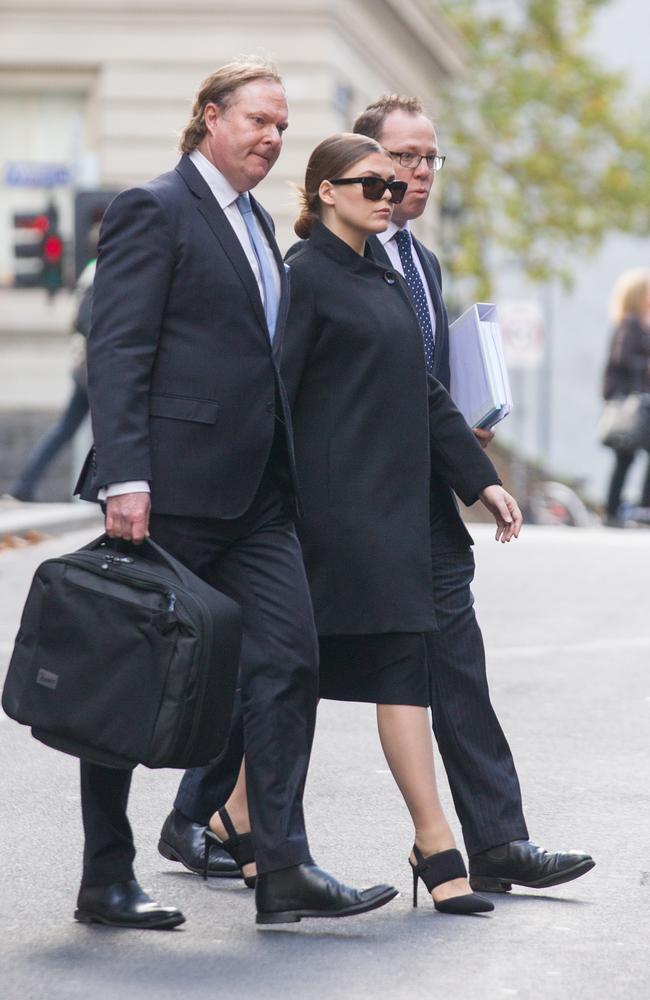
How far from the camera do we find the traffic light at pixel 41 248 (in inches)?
750

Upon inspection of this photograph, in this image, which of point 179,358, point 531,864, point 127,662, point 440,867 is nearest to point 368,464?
point 179,358

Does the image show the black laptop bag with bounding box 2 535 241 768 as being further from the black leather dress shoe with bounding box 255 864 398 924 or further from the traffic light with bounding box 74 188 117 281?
the traffic light with bounding box 74 188 117 281

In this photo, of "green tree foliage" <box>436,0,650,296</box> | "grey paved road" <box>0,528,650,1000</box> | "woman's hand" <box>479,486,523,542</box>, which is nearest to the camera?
"grey paved road" <box>0,528,650,1000</box>

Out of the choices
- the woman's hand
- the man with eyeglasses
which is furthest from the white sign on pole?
the woman's hand

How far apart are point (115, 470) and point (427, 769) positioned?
1.09 metres

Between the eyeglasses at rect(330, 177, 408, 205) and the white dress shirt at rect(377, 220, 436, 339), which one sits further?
the white dress shirt at rect(377, 220, 436, 339)

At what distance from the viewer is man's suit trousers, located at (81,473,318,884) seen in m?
4.91

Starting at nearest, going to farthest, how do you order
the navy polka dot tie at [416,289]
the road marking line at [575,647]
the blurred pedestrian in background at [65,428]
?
the navy polka dot tie at [416,289] → the road marking line at [575,647] → the blurred pedestrian in background at [65,428]

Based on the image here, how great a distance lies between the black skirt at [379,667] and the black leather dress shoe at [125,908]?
69 centimetres

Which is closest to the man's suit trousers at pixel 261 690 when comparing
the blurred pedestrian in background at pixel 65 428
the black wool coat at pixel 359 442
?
the black wool coat at pixel 359 442

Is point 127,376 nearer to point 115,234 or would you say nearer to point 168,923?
point 115,234

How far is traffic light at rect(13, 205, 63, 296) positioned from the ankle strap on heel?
14311 millimetres

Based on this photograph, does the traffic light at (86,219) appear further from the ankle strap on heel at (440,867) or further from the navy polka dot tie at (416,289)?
the ankle strap on heel at (440,867)

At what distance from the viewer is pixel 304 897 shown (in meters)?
4.88
